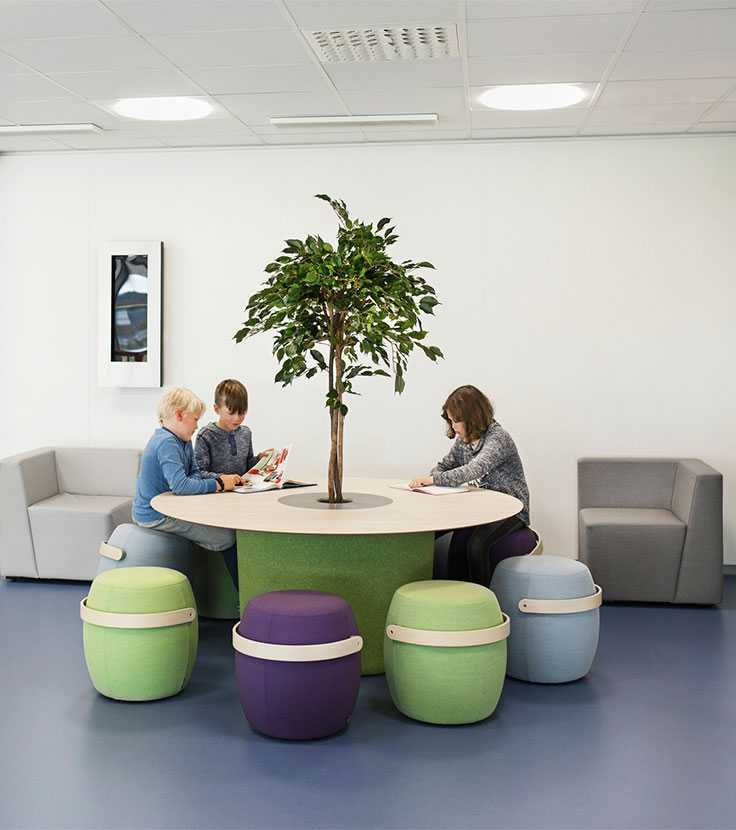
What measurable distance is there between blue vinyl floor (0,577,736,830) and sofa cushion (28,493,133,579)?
152 cm

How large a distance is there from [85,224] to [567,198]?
138 inches

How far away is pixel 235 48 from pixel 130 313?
279 centimetres

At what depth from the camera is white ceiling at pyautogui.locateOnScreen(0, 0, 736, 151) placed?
14.4ft

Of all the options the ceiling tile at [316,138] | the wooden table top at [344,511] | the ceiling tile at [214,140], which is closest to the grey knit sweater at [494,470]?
the wooden table top at [344,511]

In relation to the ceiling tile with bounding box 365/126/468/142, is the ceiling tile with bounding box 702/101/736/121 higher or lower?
higher

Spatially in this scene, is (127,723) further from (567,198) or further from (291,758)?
(567,198)

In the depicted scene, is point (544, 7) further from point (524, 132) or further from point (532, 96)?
point (524, 132)

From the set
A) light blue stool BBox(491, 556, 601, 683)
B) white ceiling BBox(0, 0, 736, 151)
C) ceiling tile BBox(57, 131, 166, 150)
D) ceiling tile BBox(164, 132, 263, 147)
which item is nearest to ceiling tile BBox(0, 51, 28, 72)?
white ceiling BBox(0, 0, 736, 151)

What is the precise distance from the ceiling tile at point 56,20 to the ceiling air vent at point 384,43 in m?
0.94

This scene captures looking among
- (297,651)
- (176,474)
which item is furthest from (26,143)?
(297,651)

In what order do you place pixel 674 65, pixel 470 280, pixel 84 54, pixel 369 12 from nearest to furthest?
pixel 369 12
pixel 84 54
pixel 674 65
pixel 470 280

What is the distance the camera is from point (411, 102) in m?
5.90

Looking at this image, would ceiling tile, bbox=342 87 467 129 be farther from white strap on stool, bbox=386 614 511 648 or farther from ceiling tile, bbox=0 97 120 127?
white strap on stool, bbox=386 614 511 648

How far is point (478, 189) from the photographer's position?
6906 mm
